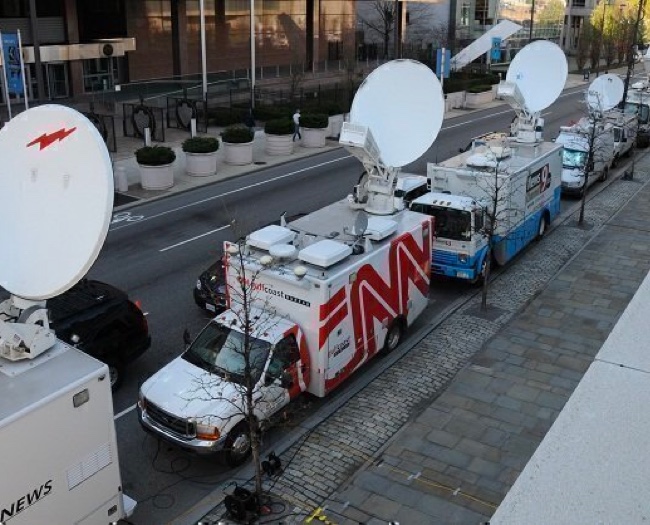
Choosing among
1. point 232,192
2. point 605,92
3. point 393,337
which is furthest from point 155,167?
point 605,92

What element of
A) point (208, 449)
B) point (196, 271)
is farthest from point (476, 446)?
point (196, 271)

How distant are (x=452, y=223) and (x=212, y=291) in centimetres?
581

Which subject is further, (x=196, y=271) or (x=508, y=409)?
(x=196, y=271)

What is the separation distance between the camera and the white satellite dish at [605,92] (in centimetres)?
3178

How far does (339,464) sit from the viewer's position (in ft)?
35.9

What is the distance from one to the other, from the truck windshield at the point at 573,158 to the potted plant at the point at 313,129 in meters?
12.3

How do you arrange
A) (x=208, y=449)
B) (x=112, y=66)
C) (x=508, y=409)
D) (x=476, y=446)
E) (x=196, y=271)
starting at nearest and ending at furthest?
(x=208, y=449)
(x=476, y=446)
(x=508, y=409)
(x=196, y=271)
(x=112, y=66)

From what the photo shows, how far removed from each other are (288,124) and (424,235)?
1970 centimetres

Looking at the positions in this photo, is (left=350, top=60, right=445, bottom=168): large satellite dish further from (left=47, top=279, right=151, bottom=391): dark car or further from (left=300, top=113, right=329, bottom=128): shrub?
(left=300, top=113, right=329, bottom=128): shrub

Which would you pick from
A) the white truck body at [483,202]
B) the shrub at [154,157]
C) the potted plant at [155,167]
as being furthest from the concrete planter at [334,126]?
the white truck body at [483,202]

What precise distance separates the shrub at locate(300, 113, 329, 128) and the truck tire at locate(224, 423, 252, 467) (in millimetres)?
25663

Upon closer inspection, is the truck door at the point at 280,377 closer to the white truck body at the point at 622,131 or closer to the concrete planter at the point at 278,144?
the concrete planter at the point at 278,144

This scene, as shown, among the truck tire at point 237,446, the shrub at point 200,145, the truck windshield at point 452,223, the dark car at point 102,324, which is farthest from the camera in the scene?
the shrub at point 200,145

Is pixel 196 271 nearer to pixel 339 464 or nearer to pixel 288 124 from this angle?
pixel 339 464
